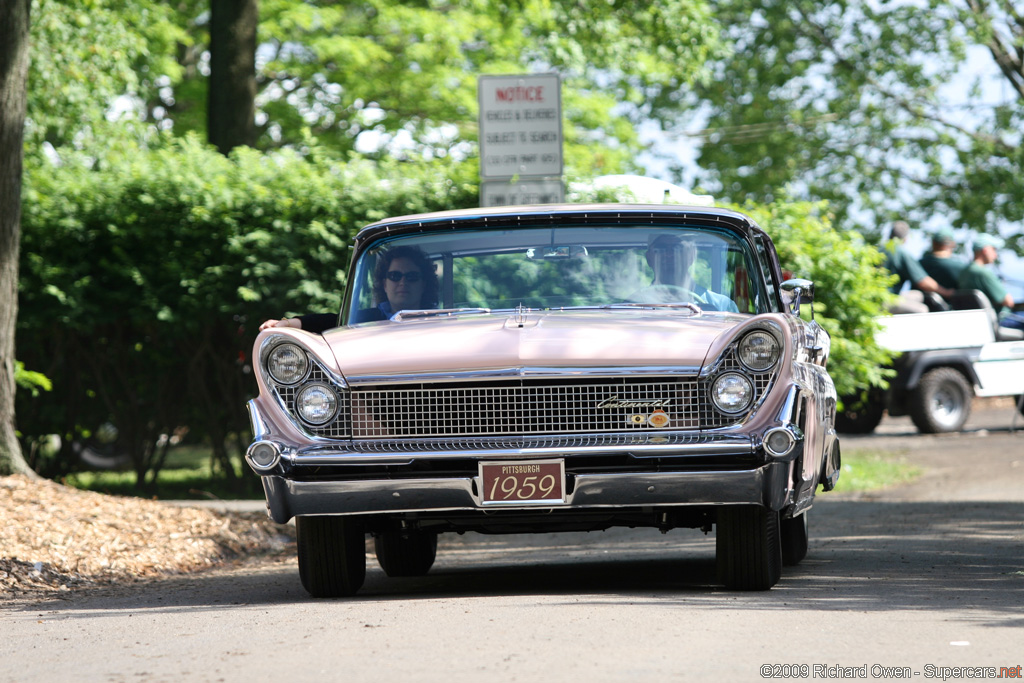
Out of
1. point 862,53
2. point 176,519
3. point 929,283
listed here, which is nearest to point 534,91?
point 176,519

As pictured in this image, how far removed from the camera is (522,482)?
5914mm

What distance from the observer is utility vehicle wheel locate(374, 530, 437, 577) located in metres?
7.77

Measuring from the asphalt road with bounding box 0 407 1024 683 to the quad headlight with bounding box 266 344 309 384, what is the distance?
1011 mm

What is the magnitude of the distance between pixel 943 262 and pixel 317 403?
45.2 feet

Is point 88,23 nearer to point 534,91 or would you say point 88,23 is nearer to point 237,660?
point 534,91

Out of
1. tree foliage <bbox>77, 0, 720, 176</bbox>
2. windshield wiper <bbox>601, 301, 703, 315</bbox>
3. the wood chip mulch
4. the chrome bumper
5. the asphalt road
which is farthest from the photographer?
tree foliage <bbox>77, 0, 720, 176</bbox>

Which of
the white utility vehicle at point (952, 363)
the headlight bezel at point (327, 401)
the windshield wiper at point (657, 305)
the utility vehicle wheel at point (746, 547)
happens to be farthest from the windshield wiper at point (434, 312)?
the white utility vehicle at point (952, 363)

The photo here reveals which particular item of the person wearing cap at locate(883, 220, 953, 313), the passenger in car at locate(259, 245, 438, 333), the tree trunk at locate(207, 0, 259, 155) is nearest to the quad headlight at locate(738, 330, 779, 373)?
Answer: the passenger in car at locate(259, 245, 438, 333)

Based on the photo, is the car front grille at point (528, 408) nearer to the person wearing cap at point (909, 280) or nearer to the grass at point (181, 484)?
the grass at point (181, 484)

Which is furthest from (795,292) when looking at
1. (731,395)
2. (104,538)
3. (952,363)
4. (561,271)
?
(952,363)

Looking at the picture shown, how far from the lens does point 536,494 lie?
590 centimetres

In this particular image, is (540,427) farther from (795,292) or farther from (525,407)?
(795,292)

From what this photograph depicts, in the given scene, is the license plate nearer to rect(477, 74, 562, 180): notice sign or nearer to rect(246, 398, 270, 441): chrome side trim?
rect(246, 398, 270, 441): chrome side trim

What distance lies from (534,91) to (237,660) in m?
6.46
